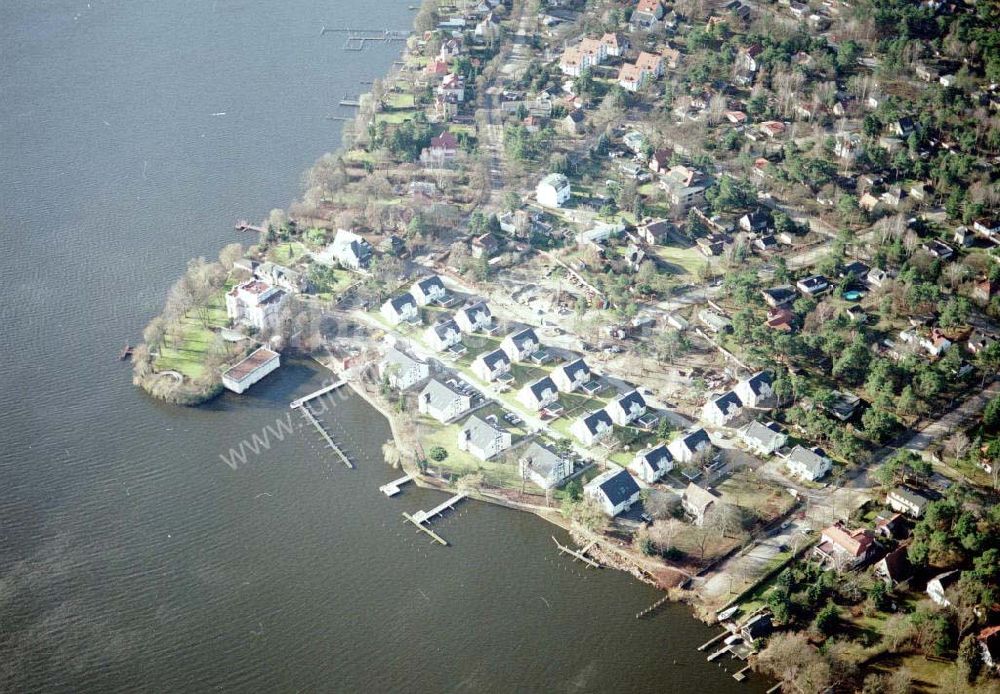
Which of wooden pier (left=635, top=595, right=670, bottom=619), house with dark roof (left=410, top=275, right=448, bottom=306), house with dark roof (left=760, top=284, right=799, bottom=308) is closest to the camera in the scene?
wooden pier (left=635, top=595, right=670, bottom=619)

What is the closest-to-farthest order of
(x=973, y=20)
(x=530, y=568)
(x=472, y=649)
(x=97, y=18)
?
(x=472, y=649), (x=530, y=568), (x=973, y=20), (x=97, y=18)

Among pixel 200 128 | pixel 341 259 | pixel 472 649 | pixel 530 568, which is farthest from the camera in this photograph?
pixel 200 128

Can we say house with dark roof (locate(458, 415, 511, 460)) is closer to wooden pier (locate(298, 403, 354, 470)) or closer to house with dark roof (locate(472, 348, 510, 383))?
house with dark roof (locate(472, 348, 510, 383))

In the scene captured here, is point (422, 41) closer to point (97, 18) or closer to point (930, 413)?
point (97, 18)

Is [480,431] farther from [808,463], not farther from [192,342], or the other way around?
[192,342]

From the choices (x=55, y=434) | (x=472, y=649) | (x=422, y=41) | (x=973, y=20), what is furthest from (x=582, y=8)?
(x=472, y=649)

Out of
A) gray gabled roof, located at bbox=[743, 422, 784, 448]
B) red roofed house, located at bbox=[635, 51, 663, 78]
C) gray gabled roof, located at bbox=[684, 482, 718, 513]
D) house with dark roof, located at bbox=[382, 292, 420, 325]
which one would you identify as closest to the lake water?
gray gabled roof, located at bbox=[684, 482, 718, 513]

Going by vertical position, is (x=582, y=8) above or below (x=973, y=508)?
above
